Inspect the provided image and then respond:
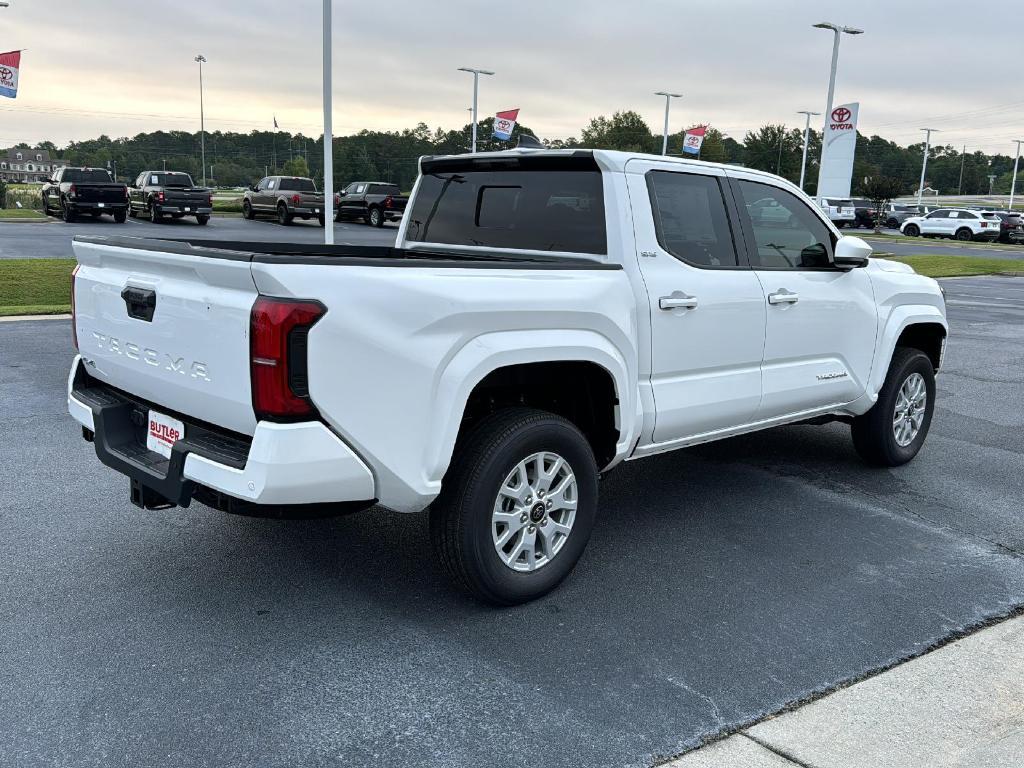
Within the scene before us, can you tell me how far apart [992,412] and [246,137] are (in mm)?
133932

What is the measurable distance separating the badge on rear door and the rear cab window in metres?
1.92

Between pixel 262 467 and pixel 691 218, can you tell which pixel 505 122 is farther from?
pixel 262 467

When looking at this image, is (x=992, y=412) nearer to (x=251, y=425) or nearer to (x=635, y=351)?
(x=635, y=351)

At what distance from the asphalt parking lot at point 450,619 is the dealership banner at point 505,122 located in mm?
36333

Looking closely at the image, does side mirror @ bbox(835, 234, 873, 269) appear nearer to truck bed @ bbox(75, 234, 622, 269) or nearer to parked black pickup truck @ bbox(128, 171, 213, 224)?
truck bed @ bbox(75, 234, 622, 269)

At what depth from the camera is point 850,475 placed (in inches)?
233

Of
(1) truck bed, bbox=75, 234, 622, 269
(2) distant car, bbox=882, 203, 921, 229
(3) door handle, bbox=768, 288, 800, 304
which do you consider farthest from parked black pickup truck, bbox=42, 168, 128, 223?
(2) distant car, bbox=882, 203, 921, 229

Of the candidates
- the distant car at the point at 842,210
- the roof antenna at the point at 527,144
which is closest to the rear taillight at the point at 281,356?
the roof antenna at the point at 527,144

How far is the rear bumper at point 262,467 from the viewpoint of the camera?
309 cm

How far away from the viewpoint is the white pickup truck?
10.3 ft

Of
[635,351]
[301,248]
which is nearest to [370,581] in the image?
[635,351]

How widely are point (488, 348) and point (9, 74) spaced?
24.5 m

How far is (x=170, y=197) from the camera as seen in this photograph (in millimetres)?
32375

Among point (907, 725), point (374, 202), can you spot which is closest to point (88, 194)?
point (374, 202)
